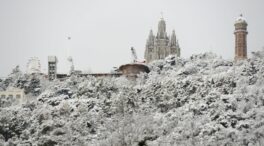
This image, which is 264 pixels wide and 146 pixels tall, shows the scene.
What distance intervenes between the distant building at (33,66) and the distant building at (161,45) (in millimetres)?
22281

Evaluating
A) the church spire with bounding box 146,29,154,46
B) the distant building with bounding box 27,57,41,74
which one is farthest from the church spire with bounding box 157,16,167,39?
the distant building with bounding box 27,57,41,74

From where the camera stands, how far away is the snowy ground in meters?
64.7

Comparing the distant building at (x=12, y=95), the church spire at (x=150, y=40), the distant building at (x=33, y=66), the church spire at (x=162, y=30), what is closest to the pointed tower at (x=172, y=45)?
the church spire at (x=162, y=30)

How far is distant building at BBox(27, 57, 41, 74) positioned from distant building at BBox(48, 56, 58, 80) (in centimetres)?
250

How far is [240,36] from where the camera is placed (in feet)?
311

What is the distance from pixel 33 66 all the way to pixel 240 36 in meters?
28.3

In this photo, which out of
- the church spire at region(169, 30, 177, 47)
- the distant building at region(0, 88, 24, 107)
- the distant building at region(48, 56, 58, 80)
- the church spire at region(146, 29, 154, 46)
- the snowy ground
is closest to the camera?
the snowy ground

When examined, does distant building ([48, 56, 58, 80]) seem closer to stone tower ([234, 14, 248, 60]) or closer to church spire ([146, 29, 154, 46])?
stone tower ([234, 14, 248, 60])

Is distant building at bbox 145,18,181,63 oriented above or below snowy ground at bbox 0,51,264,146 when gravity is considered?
above

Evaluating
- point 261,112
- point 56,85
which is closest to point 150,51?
point 56,85

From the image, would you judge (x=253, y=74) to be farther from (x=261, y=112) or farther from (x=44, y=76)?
(x=44, y=76)

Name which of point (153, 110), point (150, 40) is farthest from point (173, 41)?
point (153, 110)

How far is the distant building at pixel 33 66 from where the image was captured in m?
100

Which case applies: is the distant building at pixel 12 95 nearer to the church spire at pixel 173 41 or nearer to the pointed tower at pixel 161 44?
the pointed tower at pixel 161 44
